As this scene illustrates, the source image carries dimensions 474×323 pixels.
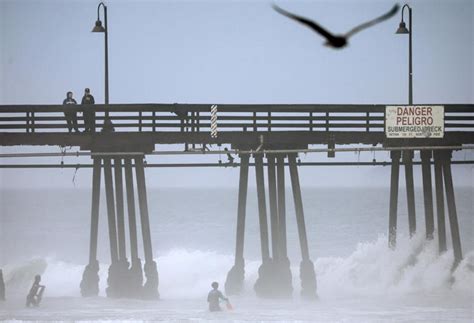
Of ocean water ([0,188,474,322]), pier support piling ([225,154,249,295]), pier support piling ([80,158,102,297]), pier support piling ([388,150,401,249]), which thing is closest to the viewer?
ocean water ([0,188,474,322])

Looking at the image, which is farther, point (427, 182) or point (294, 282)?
point (294, 282)

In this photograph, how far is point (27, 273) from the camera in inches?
1734

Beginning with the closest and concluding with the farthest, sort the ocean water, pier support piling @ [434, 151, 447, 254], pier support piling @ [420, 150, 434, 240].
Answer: the ocean water, pier support piling @ [434, 151, 447, 254], pier support piling @ [420, 150, 434, 240]

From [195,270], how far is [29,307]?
15.8m

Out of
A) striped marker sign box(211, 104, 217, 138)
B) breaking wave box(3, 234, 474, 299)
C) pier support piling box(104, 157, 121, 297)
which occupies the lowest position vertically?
breaking wave box(3, 234, 474, 299)

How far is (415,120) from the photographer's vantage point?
2962 cm

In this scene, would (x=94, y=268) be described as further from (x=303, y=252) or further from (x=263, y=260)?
(x=303, y=252)

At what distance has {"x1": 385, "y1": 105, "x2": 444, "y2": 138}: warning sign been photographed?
29531 millimetres

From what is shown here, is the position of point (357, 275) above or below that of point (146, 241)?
below

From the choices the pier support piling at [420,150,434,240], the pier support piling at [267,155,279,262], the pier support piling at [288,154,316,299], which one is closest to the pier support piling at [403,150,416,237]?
the pier support piling at [420,150,434,240]

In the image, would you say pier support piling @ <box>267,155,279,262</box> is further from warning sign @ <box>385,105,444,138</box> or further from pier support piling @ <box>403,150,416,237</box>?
pier support piling @ <box>403,150,416,237</box>

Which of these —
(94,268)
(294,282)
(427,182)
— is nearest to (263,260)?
Answer: (94,268)

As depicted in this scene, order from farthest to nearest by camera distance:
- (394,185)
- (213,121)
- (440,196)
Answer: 1. (394,185)
2. (440,196)
3. (213,121)

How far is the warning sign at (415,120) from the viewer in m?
29.5
